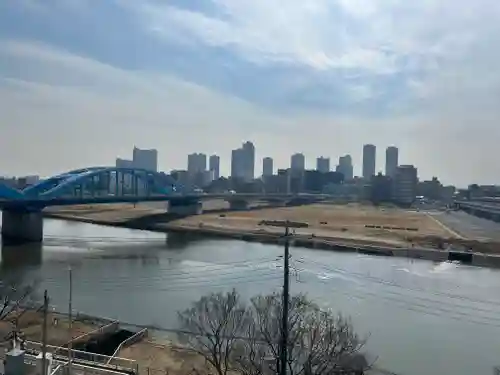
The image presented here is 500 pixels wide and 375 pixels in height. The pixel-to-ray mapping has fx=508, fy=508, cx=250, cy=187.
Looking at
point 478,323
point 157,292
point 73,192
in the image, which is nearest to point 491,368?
point 478,323

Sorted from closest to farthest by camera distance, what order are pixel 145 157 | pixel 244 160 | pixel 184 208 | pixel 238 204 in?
pixel 184 208 → pixel 238 204 → pixel 145 157 → pixel 244 160

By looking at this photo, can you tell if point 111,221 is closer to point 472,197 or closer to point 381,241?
point 381,241

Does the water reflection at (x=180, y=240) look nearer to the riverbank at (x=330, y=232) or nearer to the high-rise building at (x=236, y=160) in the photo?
the riverbank at (x=330, y=232)

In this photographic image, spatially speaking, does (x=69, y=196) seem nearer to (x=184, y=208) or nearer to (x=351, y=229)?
(x=184, y=208)

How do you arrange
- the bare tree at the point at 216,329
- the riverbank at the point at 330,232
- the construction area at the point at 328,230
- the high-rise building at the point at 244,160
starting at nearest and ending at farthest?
1. the bare tree at the point at 216,329
2. the riverbank at the point at 330,232
3. the construction area at the point at 328,230
4. the high-rise building at the point at 244,160

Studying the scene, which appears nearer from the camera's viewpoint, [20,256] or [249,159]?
[20,256]

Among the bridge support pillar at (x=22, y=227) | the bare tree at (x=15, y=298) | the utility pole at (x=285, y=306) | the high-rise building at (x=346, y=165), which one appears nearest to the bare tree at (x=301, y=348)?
the utility pole at (x=285, y=306)

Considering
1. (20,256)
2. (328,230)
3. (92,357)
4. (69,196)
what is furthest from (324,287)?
(69,196)

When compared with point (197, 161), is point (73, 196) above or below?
below
